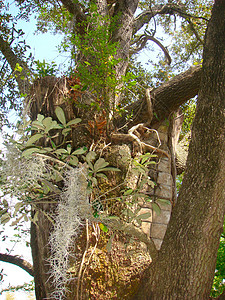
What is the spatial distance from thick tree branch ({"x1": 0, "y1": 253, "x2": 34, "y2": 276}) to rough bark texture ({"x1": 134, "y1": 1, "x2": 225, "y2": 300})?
2089mm

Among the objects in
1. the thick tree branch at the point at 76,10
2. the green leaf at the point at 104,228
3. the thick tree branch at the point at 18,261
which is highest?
the thick tree branch at the point at 76,10

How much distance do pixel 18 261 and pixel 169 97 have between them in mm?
2740

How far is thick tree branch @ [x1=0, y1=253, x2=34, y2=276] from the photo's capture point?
389 cm

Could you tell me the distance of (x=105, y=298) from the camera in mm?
2227

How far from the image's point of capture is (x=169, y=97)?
327 centimetres

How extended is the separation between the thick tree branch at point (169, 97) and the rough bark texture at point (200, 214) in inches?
32.7

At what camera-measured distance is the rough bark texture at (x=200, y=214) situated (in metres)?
2.00

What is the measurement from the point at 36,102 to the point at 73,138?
459mm

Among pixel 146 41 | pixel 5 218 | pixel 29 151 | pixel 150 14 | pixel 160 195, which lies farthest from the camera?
pixel 146 41

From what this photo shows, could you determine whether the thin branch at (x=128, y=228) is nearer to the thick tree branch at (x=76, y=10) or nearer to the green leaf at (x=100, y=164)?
the green leaf at (x=100, y=164)

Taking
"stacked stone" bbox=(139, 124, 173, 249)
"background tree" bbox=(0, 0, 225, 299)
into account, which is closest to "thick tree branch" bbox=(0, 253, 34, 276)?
"background tree" bbox=(0, 0, 225, 299)

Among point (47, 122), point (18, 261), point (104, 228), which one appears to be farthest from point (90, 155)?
point (18, 261)

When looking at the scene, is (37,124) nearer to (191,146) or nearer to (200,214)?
(191,146)

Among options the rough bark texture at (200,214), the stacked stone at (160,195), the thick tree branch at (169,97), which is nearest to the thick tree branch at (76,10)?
the thick tree branch at (169,97)
